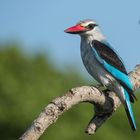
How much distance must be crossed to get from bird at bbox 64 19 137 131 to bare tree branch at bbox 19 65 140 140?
471mm

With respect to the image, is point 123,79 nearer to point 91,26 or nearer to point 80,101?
point 91,26

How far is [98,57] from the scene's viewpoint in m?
9.96

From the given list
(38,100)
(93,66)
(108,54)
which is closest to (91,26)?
(108,54)

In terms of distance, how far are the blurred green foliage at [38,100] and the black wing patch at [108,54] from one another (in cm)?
901

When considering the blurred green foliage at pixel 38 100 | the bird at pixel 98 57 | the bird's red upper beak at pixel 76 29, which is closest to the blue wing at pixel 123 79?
the bird at pixel 98 57

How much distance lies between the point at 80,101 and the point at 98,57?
2.34 metres

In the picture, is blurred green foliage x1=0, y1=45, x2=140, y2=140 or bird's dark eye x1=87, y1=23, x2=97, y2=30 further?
blurred green foliage x1=0, y1=45, x2=140, y2=140

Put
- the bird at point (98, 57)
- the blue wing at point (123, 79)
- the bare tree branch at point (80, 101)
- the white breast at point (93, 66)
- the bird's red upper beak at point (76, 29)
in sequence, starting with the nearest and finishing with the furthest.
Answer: the bare tree branch at point (80, 101)
the blue wing at point (123, 79)
the bird's red upper beak at point (76, 29)
the bird at point (98, 57)
the white breast at point (93, 66)

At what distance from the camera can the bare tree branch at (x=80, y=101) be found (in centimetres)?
699

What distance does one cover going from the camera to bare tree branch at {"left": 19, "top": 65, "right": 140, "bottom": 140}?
6992 millimetres

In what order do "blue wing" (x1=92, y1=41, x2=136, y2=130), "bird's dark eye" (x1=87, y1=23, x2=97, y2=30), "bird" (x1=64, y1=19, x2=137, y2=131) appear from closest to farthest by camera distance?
"blue wing" (x1=92, y1=41, x2=136, y2=130)
"bird" (x1=64, y1=19, x2=137, y2=131)
"bird's dark eye" (x1=87, y1=23, x2=97, y2=30)

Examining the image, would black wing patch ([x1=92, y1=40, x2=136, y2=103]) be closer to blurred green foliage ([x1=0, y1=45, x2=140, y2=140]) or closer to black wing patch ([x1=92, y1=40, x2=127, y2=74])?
black wing patch ([x1=92, y1=40, x2=127, y2=74])

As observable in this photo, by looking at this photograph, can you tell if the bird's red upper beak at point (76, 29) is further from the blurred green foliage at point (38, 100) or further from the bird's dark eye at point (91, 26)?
the blurred green foliage at point (38, 100)

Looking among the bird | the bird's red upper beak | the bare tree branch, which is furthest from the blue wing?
the bird's red upper beak
